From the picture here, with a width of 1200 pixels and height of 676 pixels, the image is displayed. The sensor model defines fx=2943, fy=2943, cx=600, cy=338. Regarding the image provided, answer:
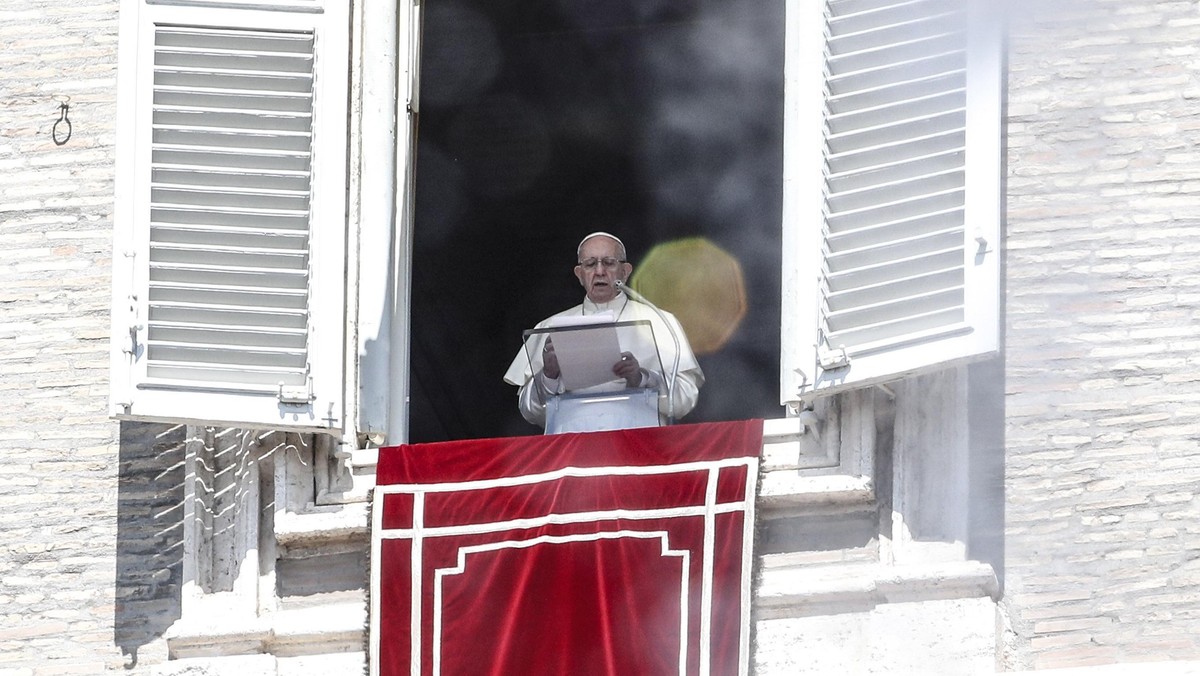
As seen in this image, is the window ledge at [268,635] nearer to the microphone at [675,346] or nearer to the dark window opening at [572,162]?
the microphone at [675,346]

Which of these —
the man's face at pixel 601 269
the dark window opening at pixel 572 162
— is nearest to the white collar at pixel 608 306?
the man's face at pixel 601 269

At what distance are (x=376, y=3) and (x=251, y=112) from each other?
633mm

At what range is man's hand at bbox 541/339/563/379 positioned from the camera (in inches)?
361

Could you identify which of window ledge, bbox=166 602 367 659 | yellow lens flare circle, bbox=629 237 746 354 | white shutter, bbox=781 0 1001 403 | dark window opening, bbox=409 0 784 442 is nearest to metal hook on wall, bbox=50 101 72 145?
window ledge, bbox=166 602 367 659

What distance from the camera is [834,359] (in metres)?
8.30

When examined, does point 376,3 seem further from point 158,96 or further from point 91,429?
point 91,429

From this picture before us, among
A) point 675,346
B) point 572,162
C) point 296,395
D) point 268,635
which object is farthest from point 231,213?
point 572,162

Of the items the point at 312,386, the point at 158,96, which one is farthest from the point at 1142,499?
the point at 158,96

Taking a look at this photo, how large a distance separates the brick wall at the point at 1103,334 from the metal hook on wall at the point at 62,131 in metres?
2.97

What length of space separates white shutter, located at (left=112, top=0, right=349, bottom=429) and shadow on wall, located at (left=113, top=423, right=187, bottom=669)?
1.64 ft

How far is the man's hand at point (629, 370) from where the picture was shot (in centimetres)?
908

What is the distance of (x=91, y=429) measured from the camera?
355 inches

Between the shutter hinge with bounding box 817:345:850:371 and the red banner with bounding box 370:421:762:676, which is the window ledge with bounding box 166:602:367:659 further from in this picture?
the shutter hinge with bounding box 817:345:850:371

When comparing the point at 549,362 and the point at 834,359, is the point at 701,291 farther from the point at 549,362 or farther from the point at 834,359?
the point at 834,359
